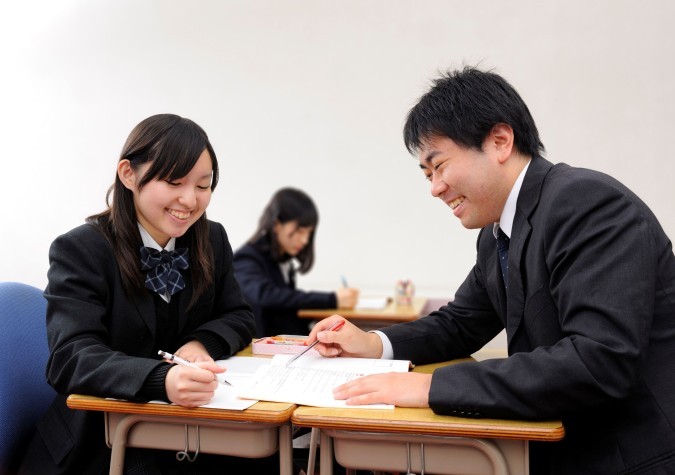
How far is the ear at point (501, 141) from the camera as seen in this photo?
4.92ft

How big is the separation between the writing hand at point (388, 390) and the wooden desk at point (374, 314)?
2031 millimetres

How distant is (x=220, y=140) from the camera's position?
4.66m

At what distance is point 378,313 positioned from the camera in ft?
11.2

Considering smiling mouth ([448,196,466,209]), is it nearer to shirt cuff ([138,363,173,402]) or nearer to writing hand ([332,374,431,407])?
writing hand ([332,374,431,407])

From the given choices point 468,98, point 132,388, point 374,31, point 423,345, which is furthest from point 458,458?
point 374,31

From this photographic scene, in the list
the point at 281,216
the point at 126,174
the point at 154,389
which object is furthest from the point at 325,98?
the point at 154,389

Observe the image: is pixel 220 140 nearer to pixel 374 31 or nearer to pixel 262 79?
pixel 262 79

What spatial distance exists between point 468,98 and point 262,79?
10.8 ft

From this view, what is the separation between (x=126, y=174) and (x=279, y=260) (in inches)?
79.8

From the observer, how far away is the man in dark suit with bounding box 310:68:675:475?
1.19 metres

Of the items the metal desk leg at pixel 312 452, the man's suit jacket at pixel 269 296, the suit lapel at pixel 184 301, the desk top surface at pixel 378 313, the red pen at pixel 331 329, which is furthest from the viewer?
the man's suit jacket at pixel 269 296

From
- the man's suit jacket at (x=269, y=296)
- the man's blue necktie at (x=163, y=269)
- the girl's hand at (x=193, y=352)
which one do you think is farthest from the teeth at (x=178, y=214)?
the man's suit jacket at (x=269, y=296)

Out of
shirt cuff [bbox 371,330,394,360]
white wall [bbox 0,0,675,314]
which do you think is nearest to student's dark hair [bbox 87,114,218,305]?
shirt cuff [bbox 371,330,394,360]

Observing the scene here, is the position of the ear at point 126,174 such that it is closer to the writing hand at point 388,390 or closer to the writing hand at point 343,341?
the writing hand at point 343,341
